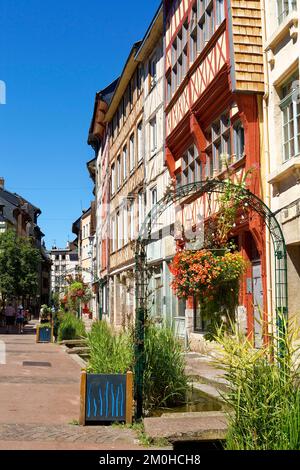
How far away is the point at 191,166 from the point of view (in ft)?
55.9

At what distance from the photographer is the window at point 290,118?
35.2 feet

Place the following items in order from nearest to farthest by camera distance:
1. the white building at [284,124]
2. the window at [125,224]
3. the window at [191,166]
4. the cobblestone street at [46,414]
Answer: the cobblestone street at [46,414]
the white building at [284,124]
the window at [191,166]
the window at [125,224]

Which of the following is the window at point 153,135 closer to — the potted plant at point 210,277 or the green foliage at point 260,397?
the potted plant at point 210,277

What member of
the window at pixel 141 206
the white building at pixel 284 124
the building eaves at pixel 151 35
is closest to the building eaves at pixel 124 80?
the building eaves at pixel 151 35

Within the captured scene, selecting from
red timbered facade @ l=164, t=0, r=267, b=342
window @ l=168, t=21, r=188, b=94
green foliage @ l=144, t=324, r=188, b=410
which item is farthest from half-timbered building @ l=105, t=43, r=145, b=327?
green foliage @ l=144, t=324, r=188, b=410

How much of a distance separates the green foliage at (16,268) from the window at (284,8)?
74.5ft

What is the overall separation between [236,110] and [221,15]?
2273mm

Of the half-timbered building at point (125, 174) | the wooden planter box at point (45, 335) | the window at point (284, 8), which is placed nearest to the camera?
the window at point (284, 8)

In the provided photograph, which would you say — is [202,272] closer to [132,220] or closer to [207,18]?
[207,18]

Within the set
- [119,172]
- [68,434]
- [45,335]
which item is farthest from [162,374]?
[119,172]

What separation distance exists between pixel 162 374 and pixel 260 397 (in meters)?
3.37

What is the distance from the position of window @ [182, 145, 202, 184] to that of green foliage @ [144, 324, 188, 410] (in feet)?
26.5

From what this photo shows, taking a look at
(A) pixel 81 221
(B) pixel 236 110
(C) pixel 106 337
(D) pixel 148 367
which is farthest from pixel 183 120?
(A) pixel 81 221

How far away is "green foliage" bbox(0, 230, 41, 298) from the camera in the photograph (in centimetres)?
3159
